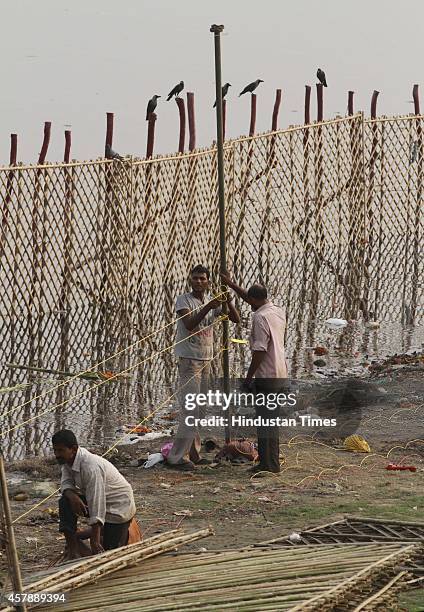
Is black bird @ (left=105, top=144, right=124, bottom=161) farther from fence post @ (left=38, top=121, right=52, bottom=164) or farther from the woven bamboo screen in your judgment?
fence post @ (left=38, top=121, right=52, bottom=164)

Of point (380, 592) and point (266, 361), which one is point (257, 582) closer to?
point (380, 592)

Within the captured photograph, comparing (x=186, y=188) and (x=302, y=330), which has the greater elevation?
(x=186, y=188)

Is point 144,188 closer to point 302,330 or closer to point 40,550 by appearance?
point 302,330

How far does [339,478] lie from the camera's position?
7320mm

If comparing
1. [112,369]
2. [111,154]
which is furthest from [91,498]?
[111,154]

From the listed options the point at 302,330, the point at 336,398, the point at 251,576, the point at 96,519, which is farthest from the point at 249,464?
the point at 302,330

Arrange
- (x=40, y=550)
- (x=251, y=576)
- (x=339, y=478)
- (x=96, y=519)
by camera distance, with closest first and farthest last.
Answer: (x=251, y=576)
(x=96, y=519)
(x=40, y=550)
(x=339, y=478)

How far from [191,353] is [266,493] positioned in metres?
0.95

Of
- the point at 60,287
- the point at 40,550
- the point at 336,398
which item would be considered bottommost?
the point at 40,550

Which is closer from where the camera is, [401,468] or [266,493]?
[266,493]

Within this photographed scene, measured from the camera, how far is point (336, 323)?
40.1 feet

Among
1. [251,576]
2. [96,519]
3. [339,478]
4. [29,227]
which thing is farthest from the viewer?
[29,227]

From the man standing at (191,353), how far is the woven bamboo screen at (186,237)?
2.52m

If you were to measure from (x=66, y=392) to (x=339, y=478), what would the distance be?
289 centimetres
